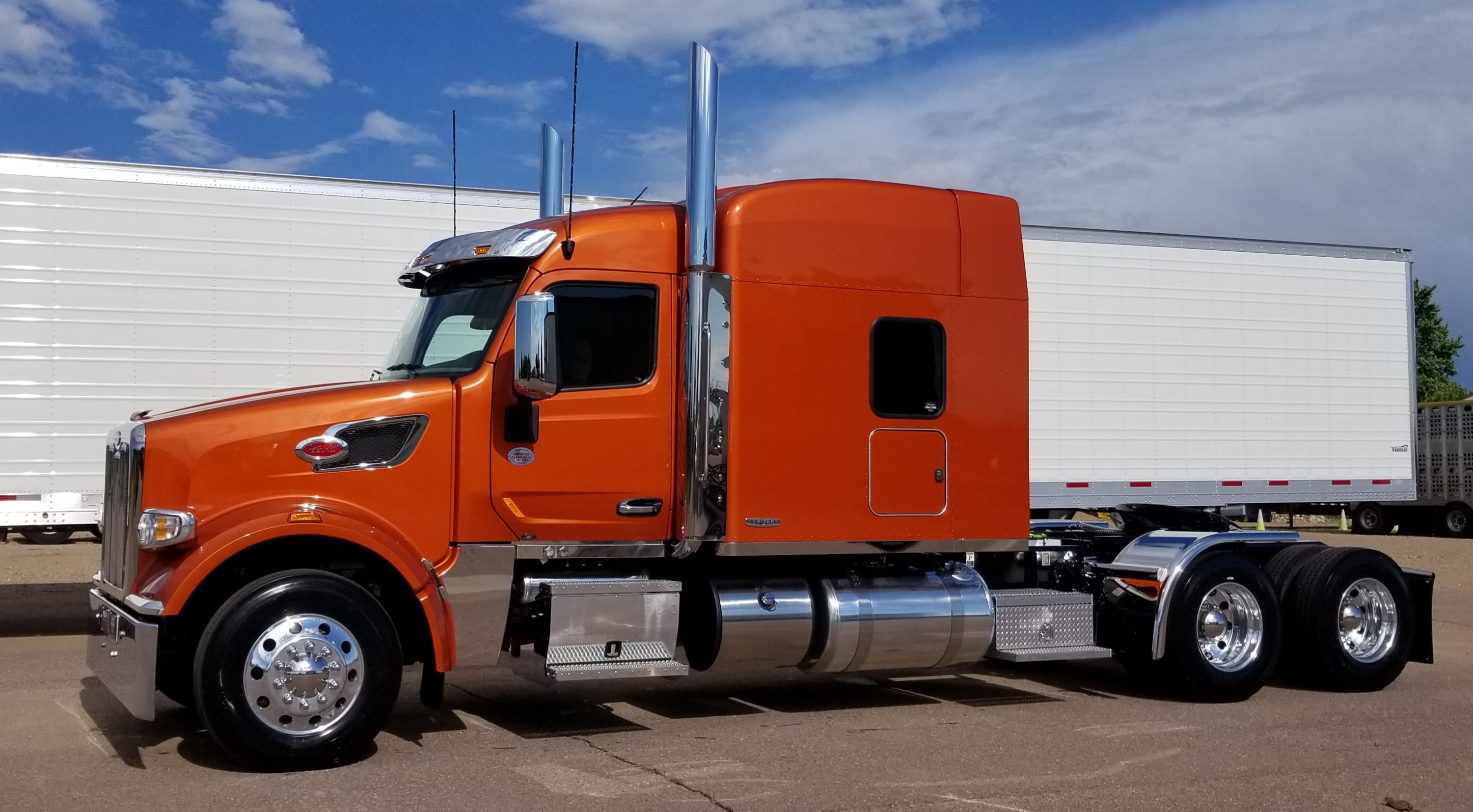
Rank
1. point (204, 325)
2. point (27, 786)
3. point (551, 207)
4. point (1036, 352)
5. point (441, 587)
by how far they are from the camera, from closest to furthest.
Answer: point (27, 786)
point (441, 587)
point (551, 207)
point (204, 325)
point (1036, 352)

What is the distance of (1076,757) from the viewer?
7.23m

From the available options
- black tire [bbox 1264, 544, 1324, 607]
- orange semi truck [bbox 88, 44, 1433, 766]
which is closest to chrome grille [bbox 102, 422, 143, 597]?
orange semi truck [bbox 88, 44, 1433, 766]

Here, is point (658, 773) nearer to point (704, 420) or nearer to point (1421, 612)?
point (704, 420)

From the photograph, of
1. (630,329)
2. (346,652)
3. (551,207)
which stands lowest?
(346,652)

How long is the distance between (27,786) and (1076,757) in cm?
522

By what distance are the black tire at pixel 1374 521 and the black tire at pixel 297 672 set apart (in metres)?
32.6

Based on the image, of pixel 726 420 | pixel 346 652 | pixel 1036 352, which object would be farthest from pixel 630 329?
pixel 1036 352

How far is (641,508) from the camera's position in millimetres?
7836

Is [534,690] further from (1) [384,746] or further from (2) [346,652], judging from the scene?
(2) [346,652]

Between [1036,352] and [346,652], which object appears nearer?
[346,652]

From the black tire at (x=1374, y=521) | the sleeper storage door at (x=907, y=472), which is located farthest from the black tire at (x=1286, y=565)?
the black tire at (x=1374, y=521)

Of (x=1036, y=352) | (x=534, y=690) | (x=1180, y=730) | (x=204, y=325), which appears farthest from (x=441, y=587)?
(x=1036, y=352)

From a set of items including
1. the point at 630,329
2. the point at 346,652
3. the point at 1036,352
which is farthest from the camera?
the point at 1036,352

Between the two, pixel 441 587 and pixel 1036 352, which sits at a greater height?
pixel 1036 352
